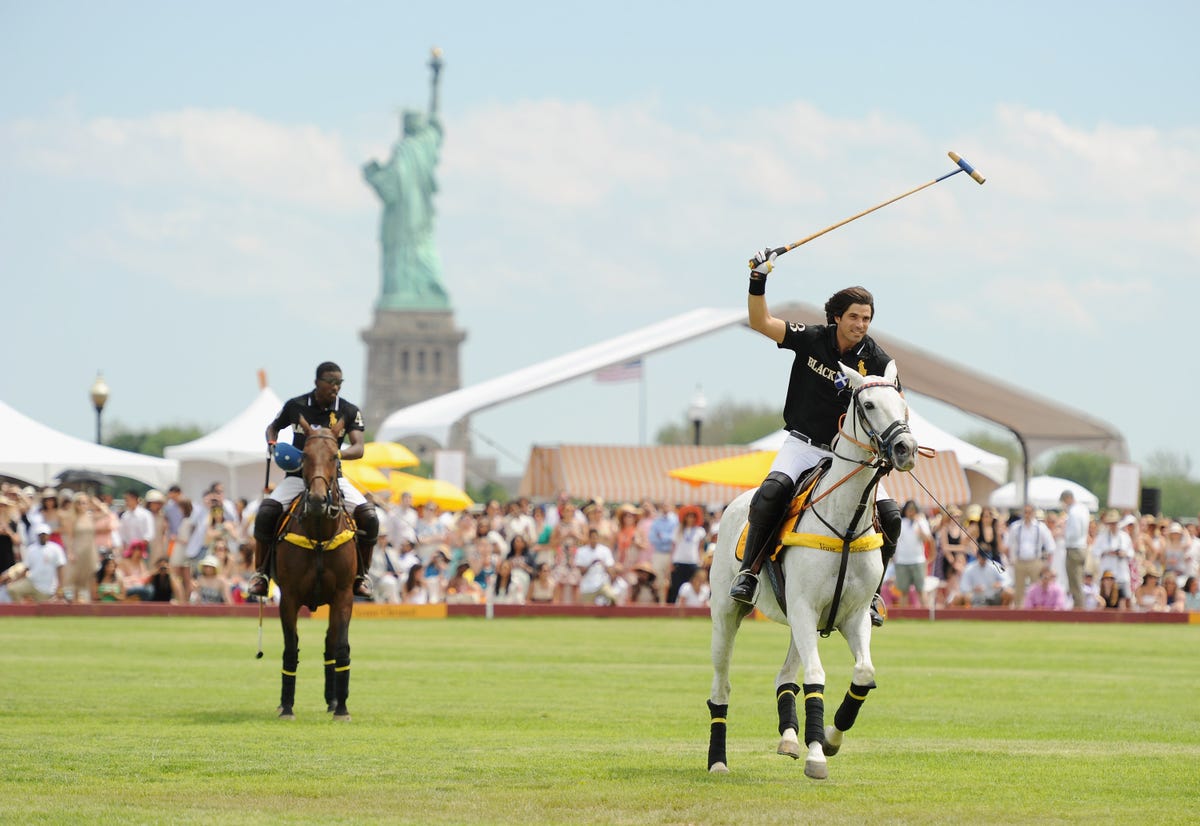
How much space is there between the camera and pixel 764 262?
1089 centimetres

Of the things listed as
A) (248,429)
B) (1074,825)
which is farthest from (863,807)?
(248,429)

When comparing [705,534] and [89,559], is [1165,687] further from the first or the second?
[89,559]

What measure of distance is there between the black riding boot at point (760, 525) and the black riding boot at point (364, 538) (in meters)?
5.16

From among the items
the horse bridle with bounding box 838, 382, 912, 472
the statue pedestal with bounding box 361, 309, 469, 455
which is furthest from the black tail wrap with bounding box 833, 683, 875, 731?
the statue pedestal with bounding box 361, 309, 469, 455

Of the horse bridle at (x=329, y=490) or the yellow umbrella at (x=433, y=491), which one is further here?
the yellow umbrella at (x=433, y=491)

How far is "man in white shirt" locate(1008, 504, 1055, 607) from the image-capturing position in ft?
103

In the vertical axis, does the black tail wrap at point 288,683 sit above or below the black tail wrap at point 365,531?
below

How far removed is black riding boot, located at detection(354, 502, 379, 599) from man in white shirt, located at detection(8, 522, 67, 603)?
14.8m

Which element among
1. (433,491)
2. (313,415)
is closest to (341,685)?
(313,415)

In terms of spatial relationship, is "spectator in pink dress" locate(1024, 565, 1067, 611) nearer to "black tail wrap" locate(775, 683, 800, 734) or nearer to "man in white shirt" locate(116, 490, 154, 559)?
"man in white shirt" locate(116, 490, 154, 559)

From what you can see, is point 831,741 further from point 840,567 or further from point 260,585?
point 260,585

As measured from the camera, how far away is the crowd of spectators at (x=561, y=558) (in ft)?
100

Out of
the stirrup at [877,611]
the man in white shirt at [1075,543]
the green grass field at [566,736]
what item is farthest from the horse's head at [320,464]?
the man in white shirt at [1075,543]

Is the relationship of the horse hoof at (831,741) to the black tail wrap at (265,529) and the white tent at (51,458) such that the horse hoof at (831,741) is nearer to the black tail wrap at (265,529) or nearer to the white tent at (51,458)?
the black tail wrap at (265,529)
